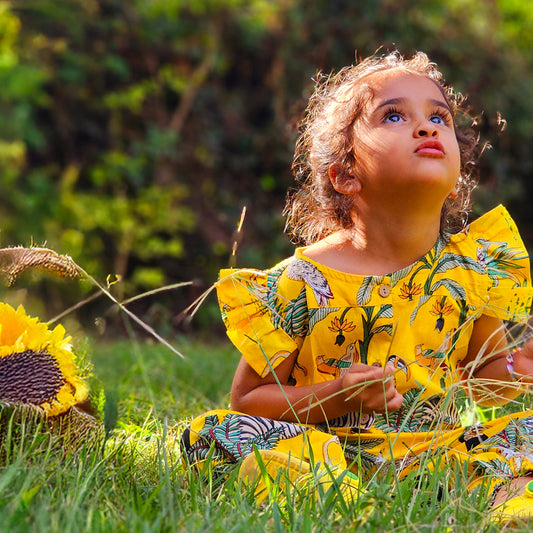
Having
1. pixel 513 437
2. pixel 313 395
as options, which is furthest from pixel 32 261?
pixel 513 437

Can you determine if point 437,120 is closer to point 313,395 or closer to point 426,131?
point 426,131

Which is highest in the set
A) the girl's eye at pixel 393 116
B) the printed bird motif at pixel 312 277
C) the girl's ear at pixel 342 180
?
the girl's eye at pixel 393 116

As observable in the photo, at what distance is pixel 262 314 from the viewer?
5.64ft

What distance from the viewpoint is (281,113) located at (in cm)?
629

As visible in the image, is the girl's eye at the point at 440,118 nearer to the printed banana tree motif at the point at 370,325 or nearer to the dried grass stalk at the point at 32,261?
the printed banana tree motif at the point at 370,325

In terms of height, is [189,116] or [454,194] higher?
[454,194]

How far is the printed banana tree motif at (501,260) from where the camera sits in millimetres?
1785

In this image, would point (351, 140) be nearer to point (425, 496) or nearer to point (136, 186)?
point (425, 496)

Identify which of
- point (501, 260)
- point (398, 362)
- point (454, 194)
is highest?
point (454, 194)

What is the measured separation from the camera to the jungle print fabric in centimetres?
159

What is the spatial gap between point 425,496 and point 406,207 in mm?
663

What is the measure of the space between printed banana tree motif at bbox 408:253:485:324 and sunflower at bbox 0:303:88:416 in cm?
74

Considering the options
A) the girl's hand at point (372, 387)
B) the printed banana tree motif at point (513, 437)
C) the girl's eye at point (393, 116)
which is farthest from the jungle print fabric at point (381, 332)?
the girl's eye at point (393, 116)

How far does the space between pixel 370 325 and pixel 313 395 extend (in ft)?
0.68
